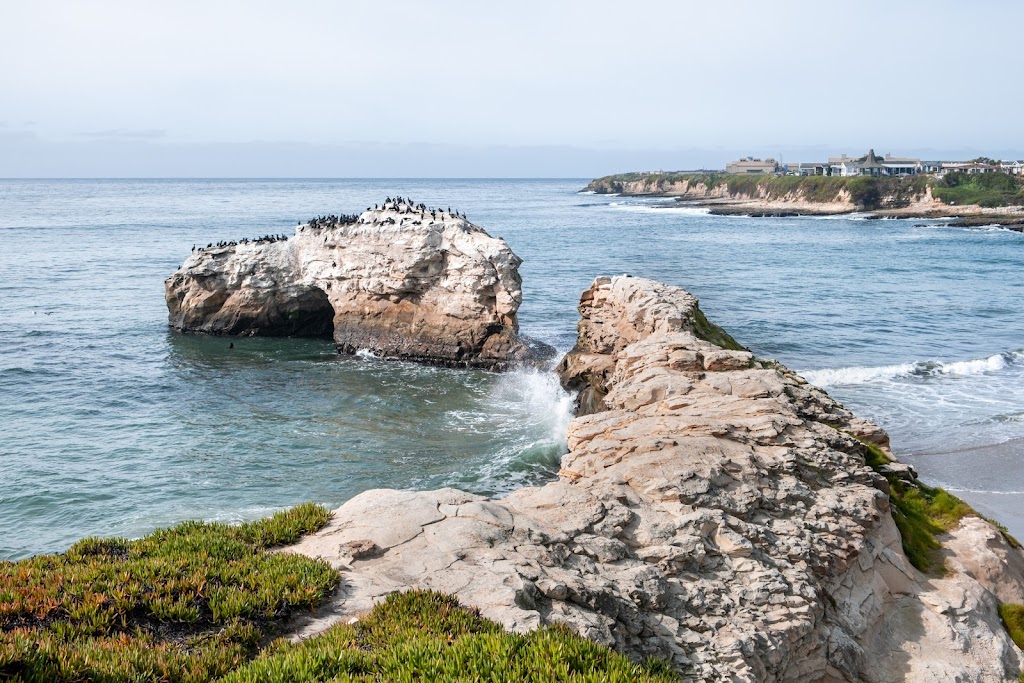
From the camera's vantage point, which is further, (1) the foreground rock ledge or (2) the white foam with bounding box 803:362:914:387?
(2) the white foam with bounding box 803:362:914:387

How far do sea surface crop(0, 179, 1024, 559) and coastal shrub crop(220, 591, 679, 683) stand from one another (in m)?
13.3

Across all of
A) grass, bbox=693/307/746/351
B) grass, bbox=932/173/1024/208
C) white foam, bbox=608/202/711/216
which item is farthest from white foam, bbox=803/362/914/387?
white foam, bbox=608/202/711/216

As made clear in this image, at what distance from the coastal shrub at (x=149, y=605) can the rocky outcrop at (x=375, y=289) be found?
85.9 ft

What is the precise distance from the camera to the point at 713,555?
39.9 feet

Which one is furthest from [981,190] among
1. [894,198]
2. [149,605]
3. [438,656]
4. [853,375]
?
[149,605]

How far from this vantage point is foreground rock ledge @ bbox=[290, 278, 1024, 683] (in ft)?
33.8

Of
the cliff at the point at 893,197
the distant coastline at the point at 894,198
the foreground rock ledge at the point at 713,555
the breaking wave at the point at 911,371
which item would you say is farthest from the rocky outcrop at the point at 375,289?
the cliff at the point at 893,197

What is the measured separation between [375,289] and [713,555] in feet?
96.8

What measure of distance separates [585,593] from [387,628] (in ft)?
9.05

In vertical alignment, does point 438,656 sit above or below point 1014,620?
above

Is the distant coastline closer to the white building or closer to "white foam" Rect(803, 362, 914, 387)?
the white building

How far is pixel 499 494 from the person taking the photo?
22250 millimetres

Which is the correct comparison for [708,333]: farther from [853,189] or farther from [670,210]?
[853,189]

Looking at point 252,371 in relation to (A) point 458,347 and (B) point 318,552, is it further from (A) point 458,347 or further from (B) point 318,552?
(B) point 318,552
